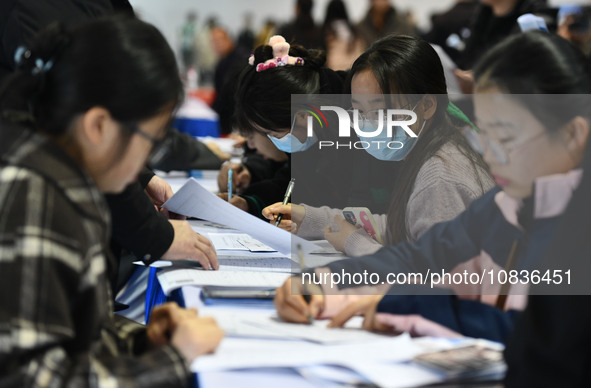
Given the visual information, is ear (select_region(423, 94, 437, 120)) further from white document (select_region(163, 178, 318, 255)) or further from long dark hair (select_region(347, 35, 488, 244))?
white document (select_region(163, 178, 318, 255))

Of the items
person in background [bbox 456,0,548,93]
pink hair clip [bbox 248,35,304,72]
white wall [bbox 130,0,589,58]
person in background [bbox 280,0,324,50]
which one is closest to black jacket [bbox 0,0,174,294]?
pink hair clip [bbox 248,35,304,72]

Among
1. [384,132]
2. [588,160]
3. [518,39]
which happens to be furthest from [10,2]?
[588,160]

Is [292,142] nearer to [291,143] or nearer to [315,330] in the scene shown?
[291,143]

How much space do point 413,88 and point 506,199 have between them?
508 millimetres

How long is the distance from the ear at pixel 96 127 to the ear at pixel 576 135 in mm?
630

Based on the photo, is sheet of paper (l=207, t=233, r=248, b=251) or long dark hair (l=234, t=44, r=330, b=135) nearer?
sheet of paper (l=207, t=233, r=248, b=251)

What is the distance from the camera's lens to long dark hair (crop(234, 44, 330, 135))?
71.9 inches

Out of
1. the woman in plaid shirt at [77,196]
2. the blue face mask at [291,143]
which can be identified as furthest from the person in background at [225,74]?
the woman in plaid shirt at [77,196]

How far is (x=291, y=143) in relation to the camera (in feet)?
6.22

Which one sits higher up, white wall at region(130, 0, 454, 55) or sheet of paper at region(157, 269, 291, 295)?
sheet of paper at region(157, 269, 291, 295)

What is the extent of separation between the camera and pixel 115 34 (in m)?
0.90

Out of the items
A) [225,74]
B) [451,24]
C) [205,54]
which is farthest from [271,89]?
[205,54]

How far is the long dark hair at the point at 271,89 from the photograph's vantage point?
1.83m

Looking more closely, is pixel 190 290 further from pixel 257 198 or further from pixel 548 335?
pixel 257 198
